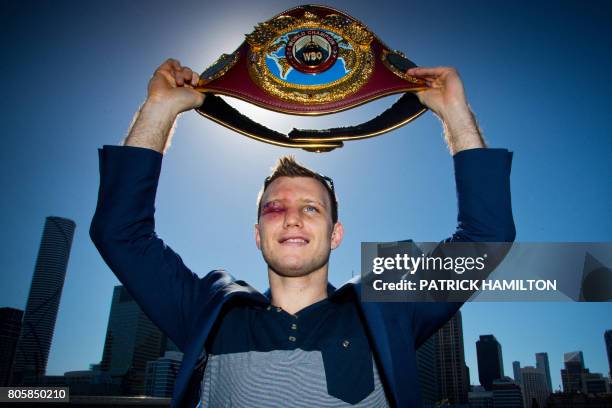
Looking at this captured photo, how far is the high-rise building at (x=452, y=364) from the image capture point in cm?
17288

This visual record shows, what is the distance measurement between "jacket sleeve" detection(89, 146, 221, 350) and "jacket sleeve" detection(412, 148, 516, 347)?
1.69 metres

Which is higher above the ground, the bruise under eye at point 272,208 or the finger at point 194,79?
the finger at point 194,79

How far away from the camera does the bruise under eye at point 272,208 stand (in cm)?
301

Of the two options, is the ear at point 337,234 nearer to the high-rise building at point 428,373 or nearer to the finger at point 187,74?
the finger at point 187,74

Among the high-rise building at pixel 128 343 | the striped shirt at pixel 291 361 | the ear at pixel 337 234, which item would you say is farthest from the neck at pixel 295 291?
the high-rise building at pixel 128 343

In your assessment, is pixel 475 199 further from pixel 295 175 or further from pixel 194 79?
pixel 194 79

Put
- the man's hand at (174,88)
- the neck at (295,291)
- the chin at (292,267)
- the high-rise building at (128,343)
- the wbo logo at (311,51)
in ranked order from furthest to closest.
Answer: the high-rise building at (128,343)
the wbo logo at (311,51)
the man's hand at (174,88)
the neck at (295,291)
the chin at (292,267)

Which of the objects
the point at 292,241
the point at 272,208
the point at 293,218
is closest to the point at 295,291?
the point at 292,241

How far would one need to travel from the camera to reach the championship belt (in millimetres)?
3230

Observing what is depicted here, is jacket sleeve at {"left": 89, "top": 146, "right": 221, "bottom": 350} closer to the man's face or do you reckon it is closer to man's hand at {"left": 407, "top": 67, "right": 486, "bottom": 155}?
the man's face

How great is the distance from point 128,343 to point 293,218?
8273 inches

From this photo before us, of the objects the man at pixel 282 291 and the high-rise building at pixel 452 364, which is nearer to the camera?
the man at pixel 282 291

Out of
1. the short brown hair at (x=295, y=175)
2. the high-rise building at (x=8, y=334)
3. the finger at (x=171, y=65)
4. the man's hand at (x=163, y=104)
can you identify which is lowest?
the high-rise building at (x=8, y=334)

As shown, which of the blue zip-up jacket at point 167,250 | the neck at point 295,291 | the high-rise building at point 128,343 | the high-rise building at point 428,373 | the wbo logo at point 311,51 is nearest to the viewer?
the blue zip-up jacket at point 167,250
